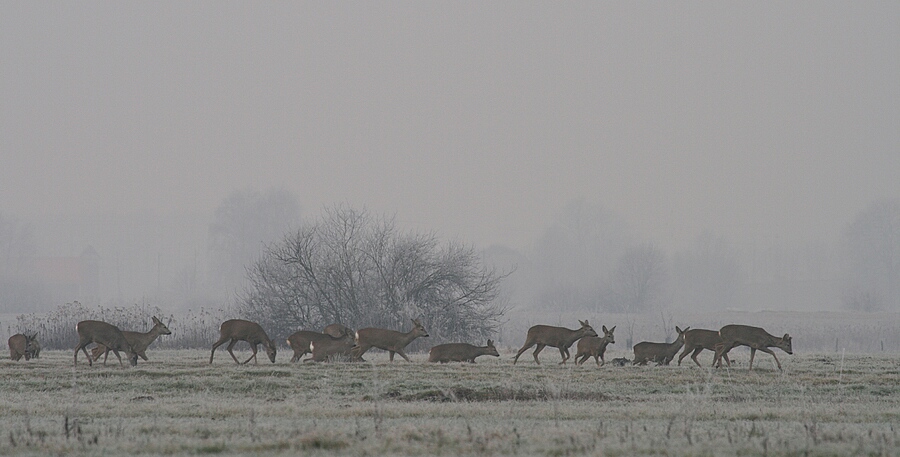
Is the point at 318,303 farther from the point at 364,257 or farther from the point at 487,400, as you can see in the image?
the point at 487,400

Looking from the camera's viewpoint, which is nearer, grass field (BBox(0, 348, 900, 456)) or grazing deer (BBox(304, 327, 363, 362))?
grass field (BBox(0, 348, 900, 456))

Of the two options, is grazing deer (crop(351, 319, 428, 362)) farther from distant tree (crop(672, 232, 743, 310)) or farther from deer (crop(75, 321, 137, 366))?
distant tree (crop(672, 232, 743, 310))

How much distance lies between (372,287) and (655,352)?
14.7m

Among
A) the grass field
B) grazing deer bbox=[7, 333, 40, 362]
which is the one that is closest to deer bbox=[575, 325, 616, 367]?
the grass field

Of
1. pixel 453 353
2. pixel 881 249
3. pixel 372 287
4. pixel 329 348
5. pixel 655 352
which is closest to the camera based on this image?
pixel 329 348

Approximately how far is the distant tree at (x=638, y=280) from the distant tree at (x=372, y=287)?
51304 mm

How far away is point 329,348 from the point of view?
21.8 m

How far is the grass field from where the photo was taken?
945 centimetres

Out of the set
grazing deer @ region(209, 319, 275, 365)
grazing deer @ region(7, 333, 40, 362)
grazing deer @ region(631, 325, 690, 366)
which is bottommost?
grazing deer @ region(631, 325, 690, 366)

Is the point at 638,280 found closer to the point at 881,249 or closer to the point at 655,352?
the point at 881,249

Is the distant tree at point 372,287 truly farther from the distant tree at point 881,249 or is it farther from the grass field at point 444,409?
the distant tree at point 881,249

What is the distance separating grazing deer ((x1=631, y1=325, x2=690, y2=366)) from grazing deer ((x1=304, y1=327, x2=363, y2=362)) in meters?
6.33

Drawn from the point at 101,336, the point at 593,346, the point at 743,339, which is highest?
the point at 101,336

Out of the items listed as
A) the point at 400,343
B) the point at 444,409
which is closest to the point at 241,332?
the point at 400,343
